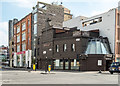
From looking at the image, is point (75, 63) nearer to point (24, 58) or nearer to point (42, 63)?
point (42, 63)

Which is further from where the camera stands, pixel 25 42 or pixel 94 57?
pixel 25 42

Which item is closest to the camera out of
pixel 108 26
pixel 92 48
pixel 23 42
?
pixel 92 48

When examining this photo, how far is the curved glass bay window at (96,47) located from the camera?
37.8 meters

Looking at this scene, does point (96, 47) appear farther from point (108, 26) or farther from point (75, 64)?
point (108, 26)

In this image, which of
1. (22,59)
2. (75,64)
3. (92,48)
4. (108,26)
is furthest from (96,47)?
(22,59)

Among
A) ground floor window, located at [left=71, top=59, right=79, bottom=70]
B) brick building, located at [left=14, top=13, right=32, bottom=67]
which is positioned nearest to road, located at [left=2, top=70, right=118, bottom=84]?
ground floor window, located at [left=71, top=59, right=79, bottom=70]

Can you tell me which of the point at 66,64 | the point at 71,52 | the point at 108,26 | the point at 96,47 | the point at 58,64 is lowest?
the point at 58,64

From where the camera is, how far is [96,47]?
3828cm

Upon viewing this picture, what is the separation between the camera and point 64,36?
42.1m

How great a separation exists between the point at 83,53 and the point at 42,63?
1464 cm

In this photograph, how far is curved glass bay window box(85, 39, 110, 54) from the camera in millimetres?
37812

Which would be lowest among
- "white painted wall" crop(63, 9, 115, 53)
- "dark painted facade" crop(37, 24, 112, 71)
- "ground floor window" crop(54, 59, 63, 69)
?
"ground floor window" crop(54, 59, 63, 69)

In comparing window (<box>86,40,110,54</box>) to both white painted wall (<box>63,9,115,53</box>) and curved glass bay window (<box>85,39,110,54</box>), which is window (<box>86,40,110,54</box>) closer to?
curved glass bay window (<box>85,39,110,54</box>)

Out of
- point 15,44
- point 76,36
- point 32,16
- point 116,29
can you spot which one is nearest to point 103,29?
point 116,29
